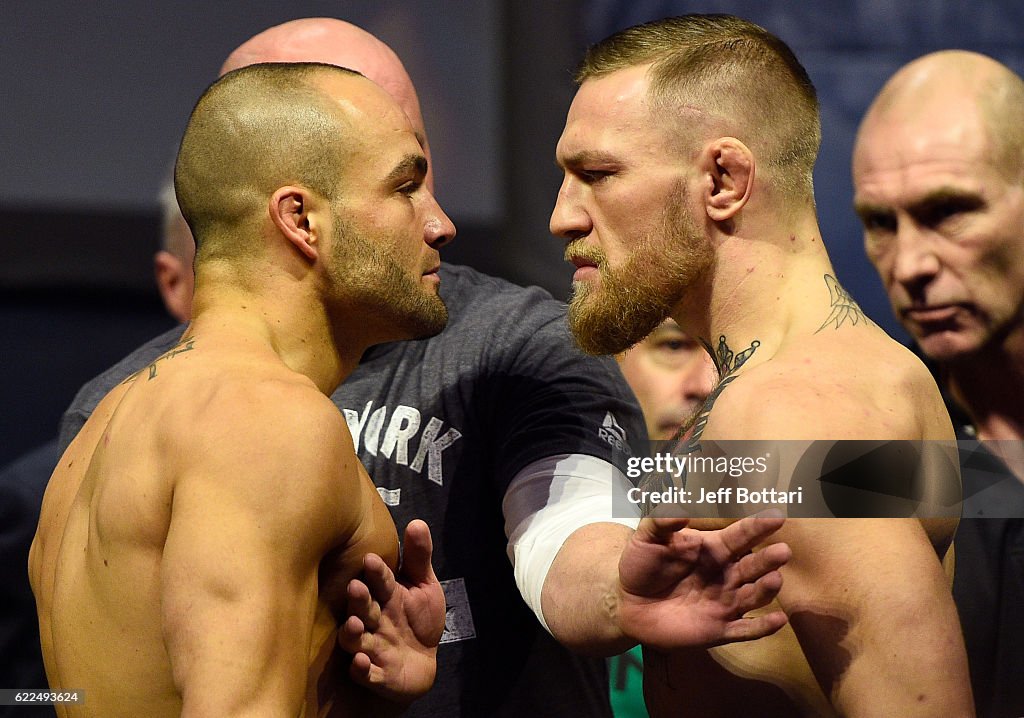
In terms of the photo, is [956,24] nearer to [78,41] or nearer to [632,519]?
[632,519]

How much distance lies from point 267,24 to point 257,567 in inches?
77.7

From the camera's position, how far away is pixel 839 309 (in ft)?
5.17

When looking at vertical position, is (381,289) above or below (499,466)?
above

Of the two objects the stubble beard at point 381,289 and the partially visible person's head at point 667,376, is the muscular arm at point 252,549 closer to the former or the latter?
the stubble beard at point 381,289

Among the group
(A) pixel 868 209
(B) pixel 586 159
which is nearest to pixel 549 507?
(B) pixel 586 159

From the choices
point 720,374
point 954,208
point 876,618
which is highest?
point 954,208

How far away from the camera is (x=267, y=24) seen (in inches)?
116

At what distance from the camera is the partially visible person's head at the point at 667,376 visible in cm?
280

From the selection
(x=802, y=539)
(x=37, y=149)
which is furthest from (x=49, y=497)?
(x=37, y=149)

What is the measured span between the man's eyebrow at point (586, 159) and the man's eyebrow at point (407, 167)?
0.21 metres

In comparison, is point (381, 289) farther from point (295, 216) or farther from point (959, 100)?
point (959, 100)

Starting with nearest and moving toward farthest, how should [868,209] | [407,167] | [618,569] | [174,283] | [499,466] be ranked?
[618,569] → [407,167] → [499,466] → [868,209] → [174,283]

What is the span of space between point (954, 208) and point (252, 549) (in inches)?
71.6

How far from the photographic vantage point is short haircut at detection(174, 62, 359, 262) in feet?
5.42
